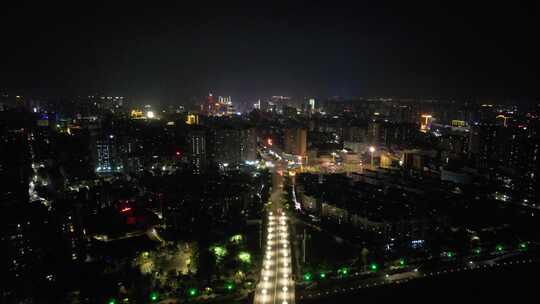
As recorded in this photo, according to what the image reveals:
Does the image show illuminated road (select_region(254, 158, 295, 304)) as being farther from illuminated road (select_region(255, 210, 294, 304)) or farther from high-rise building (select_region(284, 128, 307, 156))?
high-rise building (select_region(284, 128, 307, 156))

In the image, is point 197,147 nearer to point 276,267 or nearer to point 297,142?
point 297,142

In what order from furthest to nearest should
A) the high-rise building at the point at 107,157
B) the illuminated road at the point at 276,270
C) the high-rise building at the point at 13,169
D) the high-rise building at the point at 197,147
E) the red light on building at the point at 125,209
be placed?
the high-rise building at the point at 197,147 → the high-rise building at the point at 107,157 → the red light on building at the point at 125,209 → the high-rise building at the point at 13,169 → the illuminated road at the point at 276,270

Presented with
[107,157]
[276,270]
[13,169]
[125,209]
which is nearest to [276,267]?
[276,270]

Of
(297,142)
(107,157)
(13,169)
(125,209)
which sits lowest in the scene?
(125,209)

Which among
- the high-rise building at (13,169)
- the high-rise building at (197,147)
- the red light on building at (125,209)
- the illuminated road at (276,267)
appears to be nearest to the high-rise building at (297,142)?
the high-rise building at (197,147)

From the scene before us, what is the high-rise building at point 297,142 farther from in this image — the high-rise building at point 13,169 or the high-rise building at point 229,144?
the high-rise building at point 13,169

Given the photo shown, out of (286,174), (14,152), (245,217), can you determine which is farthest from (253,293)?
(286,174)
